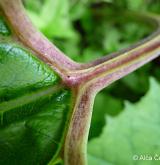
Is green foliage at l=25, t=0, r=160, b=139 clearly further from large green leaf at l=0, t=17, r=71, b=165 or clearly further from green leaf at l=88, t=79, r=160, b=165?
large green leaf at l=0, t=17, r=71, b=165

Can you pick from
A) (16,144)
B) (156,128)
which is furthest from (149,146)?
(16,144)

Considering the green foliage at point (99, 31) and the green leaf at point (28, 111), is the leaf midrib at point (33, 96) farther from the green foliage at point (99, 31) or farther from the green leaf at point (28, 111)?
the green foliage at point (99, 31)

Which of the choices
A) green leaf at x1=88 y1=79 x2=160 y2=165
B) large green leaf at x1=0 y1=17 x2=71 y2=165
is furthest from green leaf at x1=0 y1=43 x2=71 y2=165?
green leaf at x1=88 y1=79 x2=160 y2=165

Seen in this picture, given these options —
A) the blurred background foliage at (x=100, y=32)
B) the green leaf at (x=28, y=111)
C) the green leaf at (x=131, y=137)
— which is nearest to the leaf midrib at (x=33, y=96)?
the green leaf at (x=28, y=111)

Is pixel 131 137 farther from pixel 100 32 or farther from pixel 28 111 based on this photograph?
pixel 100 32

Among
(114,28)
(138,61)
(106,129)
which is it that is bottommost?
(114,28)

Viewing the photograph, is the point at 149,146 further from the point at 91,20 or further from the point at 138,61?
the point at 91,20
